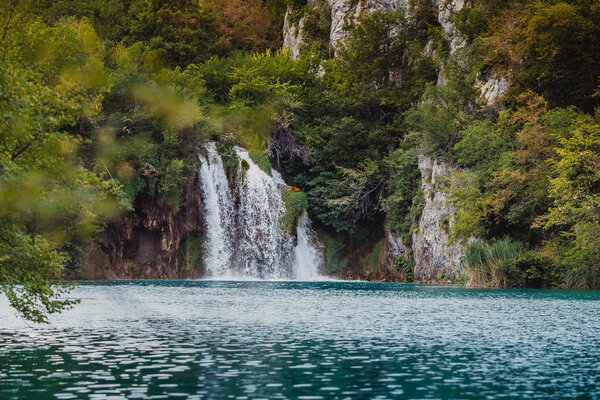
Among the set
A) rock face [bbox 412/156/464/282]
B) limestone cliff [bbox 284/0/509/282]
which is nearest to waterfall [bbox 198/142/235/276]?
limestone cliff [bbox 284/0/509/282]

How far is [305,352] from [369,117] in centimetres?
4313

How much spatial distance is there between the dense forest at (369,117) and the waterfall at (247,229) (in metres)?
1.42

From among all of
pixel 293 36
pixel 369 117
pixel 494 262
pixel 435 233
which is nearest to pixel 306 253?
pixel 435 233

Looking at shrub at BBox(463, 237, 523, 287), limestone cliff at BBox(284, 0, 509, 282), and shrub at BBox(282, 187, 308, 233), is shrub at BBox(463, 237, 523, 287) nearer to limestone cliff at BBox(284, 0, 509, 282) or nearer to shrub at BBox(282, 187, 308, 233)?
limestone cliff at BBox(284, 0, 509, 282)

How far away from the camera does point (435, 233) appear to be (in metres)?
46.0

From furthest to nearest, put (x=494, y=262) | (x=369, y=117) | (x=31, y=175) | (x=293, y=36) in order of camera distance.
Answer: (x=293, y=36), (x=369, y=117), (x=494, y=262), (x=31, y=175)

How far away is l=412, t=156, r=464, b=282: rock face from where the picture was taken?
4425 centimetres

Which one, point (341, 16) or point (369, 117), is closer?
point (369, 117)

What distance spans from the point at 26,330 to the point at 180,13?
4594 cm

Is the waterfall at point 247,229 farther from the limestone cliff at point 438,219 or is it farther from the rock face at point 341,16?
the rock face at point 341,16

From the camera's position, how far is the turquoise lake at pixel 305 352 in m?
10.7

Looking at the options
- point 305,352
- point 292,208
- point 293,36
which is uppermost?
point 293,36

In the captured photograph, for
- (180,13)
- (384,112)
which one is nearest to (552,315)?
(384,112)

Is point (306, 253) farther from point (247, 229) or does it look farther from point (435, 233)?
point (435, 233)
